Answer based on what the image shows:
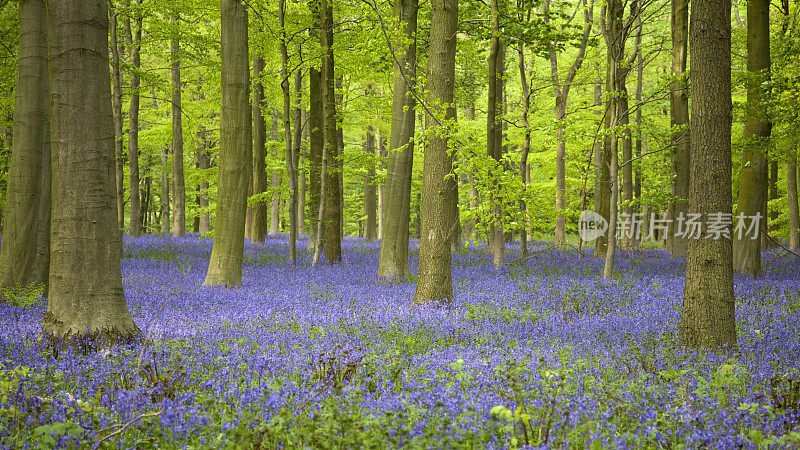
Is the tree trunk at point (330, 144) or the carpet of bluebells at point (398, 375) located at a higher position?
the tree trunk at point (330, 144)

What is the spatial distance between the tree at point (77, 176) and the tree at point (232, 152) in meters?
4.56

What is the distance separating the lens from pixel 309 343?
17.1 ft

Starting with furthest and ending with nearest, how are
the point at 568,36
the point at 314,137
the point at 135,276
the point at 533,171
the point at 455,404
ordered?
the point at 533,171 → the point at 314,137 → the point at 568,36 → the point at 135,276 → the point at 455,404

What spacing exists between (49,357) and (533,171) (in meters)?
30.0

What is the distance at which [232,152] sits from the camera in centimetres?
998

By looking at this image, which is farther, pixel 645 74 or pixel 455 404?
pixel 645 74

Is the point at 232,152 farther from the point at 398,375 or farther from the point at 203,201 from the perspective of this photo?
the point at 203,201

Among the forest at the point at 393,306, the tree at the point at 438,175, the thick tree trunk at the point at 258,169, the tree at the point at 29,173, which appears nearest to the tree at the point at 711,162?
the forest at the point at 393,306

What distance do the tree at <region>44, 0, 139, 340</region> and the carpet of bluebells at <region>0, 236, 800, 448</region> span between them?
409 millimetres

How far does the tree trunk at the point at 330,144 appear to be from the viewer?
13.9 meters

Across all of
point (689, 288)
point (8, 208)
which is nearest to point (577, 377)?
point (689, 288)

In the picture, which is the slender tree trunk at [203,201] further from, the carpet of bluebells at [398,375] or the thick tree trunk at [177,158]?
the carpet of bluebells at [398,375]

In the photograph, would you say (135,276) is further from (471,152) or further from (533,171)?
(533,171)

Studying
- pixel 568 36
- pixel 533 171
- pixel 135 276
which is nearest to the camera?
pixel 135 276
